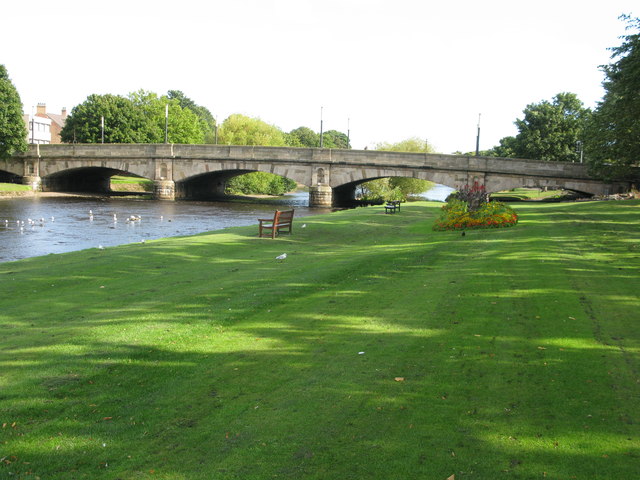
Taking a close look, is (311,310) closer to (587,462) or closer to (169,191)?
(587,462)

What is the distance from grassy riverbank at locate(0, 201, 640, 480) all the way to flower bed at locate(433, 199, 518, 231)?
10.6m

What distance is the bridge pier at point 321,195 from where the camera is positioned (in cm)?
6325

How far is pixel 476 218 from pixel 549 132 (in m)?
57.7

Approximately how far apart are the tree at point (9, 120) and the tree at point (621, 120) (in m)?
58.0

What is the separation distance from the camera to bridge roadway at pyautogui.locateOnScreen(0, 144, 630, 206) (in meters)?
56.1

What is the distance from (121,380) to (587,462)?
17.3ft

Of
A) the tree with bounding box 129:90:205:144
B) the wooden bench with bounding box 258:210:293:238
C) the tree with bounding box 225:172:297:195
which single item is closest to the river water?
the wooden bench with bounding box 258:210:293:238

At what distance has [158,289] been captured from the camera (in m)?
12.8

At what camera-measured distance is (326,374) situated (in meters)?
7.32

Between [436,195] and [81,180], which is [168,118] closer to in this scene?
[81,180]

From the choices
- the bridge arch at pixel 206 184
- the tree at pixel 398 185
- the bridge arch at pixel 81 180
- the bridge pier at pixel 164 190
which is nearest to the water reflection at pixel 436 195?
the tree at pixel 398 185

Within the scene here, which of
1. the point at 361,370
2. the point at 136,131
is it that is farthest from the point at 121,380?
the point at 136,131

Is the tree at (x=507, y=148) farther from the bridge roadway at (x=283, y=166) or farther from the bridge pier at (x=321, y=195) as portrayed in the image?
the bridge pier at (x=321, y=195)

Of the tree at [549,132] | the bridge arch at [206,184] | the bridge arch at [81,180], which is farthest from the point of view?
the tree at [549,132]
